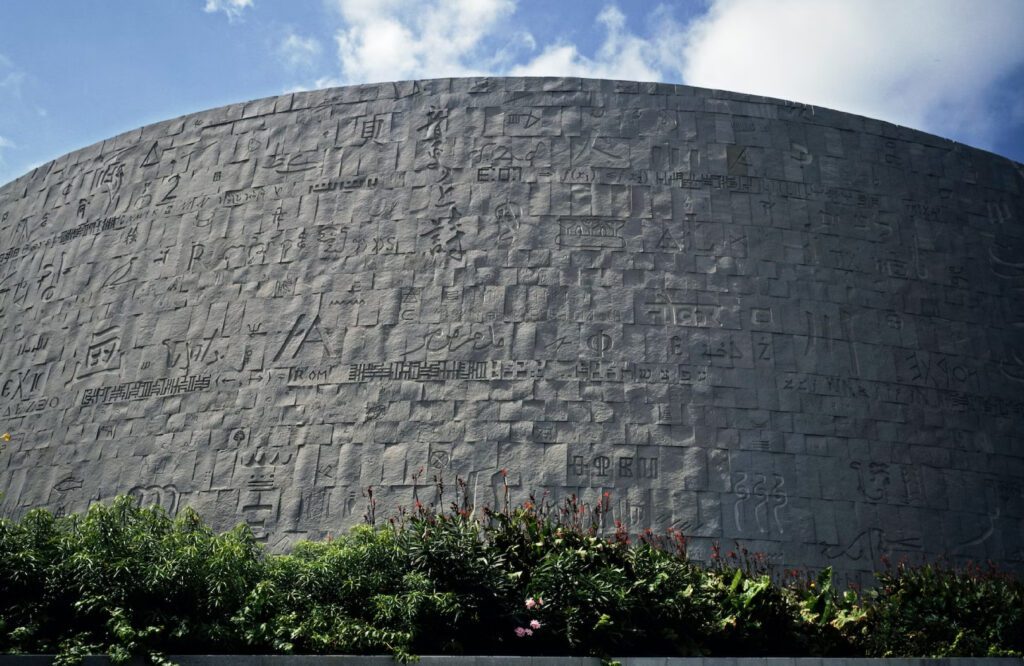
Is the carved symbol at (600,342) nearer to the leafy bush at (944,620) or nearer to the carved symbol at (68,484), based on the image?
the leafy bush at (944,620)

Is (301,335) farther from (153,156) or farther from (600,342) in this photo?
(153,156)

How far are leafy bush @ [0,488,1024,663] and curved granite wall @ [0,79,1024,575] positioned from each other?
2197 mm

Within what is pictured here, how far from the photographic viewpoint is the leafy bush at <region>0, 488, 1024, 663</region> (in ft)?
17.1

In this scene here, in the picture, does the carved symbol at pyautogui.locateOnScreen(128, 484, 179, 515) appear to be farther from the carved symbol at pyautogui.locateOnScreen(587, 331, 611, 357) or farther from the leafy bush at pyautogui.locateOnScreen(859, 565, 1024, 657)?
the leafy bush at pyautogui.locateOnScreen(859, 565, 1024, 657)

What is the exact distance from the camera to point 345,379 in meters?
9.39

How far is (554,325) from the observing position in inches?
370

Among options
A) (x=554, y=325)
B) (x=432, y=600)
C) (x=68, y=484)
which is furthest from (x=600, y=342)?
(x=68, y=484)

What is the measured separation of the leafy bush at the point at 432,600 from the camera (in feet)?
17.1

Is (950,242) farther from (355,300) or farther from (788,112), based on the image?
(355,300)

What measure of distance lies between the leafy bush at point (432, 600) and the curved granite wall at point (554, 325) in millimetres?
2197

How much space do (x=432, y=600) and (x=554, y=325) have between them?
434 cm

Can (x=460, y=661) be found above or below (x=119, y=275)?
below

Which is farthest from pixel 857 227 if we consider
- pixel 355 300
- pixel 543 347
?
pixel 355 300

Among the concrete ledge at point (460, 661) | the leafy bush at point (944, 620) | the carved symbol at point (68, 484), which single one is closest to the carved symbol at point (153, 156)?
the carved symbol at point (68, 484)
